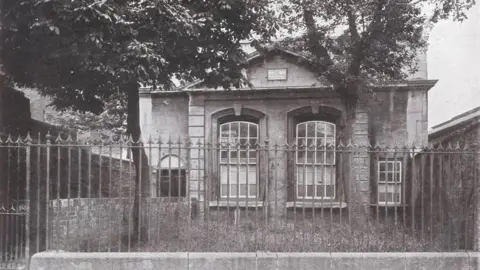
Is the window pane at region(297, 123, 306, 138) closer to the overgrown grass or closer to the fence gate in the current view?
the overgrown grass

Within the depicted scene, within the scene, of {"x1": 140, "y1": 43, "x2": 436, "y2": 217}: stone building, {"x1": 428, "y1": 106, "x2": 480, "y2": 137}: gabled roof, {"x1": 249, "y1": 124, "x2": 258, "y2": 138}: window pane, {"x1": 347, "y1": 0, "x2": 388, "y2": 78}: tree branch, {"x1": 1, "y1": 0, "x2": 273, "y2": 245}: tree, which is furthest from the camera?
{"x1": 249, "y1": 124, "x2": 258, "y2": 138}: window pane

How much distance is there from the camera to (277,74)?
15.2m

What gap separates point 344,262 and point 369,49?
5.69 meters

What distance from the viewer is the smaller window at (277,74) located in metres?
15.2

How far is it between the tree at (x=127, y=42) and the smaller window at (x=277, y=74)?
522 centimetres

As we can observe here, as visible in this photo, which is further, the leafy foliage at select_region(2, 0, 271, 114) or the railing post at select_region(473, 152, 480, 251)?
the leafy foliage at select_region(2, 0, 271, 114)

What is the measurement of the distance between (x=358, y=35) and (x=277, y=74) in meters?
4.66

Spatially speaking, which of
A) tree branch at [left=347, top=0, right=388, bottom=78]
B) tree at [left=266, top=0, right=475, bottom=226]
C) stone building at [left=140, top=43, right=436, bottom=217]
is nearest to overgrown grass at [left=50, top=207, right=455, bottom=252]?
tree at [left=266, top=0, right=475, bottom=226]

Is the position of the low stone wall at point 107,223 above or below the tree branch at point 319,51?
below

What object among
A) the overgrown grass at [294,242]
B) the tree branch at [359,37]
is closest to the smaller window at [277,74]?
the tree branch at [359,37]

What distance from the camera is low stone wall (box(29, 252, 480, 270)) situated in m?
6.78

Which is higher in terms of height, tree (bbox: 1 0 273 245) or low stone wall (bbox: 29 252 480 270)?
tree (bbox: 1 0 273 245)

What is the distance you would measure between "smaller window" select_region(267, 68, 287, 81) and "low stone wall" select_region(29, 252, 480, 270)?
905 centimetres

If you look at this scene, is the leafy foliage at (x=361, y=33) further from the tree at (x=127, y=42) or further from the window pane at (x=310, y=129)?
the window pane at (x=310, y=129)
